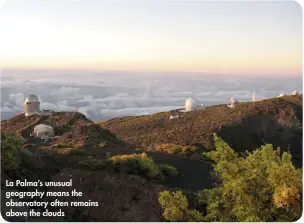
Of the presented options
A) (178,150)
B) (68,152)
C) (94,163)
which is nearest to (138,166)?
(94,163)

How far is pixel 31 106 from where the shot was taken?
90.3 ft

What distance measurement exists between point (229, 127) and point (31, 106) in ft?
41.8

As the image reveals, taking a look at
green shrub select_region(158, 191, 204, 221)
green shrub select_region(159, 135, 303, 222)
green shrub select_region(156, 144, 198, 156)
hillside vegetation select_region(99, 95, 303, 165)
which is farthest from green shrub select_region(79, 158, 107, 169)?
hillside vegetation select_region(99, 95, 303, 165)

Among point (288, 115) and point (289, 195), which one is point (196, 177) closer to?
point (289, 195)

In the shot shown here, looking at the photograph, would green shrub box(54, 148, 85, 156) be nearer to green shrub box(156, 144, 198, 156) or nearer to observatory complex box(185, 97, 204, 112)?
green shrub box(156, 144, 198, 156)

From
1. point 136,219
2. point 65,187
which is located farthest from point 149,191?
point 65,187

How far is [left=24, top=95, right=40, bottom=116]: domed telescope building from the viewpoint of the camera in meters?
25.9

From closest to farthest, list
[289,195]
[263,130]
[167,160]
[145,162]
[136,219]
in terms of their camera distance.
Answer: [289,195] < [136,219] < [145,162] < [167,160] < [263,130]

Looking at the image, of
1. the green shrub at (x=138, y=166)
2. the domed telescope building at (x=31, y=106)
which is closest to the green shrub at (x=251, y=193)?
the green shrub at (x=138, y=166)

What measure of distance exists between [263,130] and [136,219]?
21459mm

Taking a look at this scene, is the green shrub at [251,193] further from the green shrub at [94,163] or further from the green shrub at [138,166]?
the green shrub at [94,163]

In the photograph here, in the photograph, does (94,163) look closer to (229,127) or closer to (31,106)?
(31,106)

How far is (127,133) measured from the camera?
32.5 m

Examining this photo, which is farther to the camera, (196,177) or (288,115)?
(288,115)
